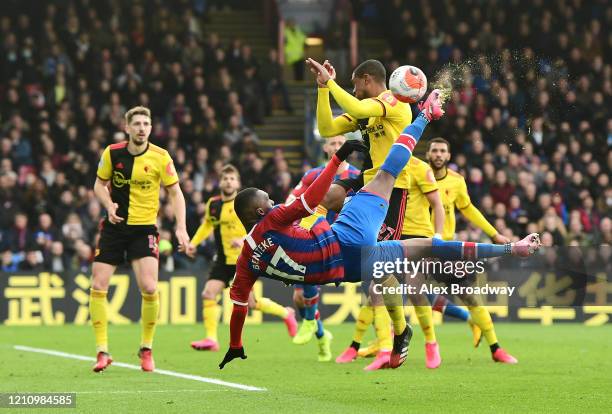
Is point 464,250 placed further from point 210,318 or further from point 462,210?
point 210,318

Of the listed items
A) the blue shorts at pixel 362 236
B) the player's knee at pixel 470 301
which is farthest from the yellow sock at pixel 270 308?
the blue shorts at pixel 362 236

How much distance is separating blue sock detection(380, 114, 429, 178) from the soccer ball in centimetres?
54

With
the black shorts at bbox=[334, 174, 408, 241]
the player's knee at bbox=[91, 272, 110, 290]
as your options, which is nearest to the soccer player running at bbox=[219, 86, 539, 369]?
the black shorts at bbox=[334, 174, 408, 241]

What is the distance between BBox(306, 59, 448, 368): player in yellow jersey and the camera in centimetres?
1065

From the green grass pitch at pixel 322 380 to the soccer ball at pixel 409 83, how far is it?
7.95ft

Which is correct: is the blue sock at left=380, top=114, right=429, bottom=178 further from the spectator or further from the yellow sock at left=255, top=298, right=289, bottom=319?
the spectator

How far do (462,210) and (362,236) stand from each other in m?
4.66

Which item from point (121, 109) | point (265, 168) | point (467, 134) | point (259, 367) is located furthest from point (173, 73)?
point (259, 367)

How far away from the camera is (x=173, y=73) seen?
2689 cm

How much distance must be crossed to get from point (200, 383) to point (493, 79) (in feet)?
13.1

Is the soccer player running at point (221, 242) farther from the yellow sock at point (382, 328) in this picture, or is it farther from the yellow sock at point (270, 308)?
the yellow sock at point (382, 328)

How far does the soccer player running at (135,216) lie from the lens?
41.2 feet

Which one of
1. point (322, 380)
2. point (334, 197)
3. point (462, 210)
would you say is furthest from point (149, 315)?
point (462, 210)

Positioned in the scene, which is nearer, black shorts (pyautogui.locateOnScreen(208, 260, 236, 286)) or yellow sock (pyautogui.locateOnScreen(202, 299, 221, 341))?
yellow sock (pyautogui.locateOnScreen(202, 299, 221, 341))
